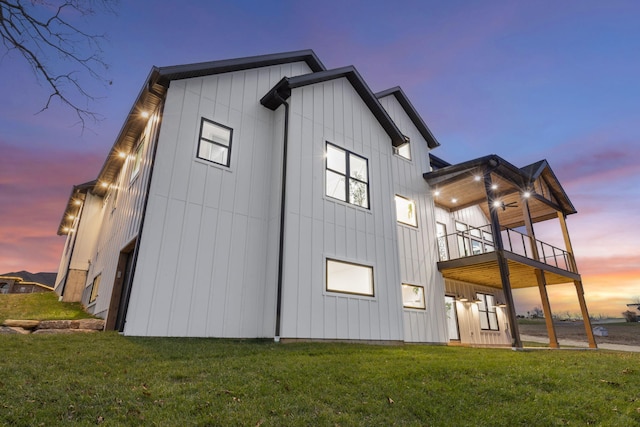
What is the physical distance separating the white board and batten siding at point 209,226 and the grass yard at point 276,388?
4.39 feet

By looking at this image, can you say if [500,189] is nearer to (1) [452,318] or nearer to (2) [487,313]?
(1) [452,318]

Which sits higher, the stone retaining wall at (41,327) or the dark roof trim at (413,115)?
the dark roof trim at (413,115)

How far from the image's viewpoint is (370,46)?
51.5 feet

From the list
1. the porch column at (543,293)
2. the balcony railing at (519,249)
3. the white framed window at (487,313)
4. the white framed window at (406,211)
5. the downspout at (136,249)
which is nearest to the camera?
the downspout at (136,249)

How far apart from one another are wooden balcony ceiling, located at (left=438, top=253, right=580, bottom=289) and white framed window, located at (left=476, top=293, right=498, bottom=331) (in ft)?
2.31

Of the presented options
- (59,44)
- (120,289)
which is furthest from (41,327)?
(59,44)

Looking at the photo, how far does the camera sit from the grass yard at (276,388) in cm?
312

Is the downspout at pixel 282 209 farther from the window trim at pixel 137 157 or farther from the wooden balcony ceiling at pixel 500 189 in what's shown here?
the wooden balcony ceiling at pixel 500 189

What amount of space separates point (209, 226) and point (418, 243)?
8.31m

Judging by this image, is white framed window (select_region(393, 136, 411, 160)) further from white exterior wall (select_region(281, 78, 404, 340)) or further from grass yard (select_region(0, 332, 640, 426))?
→ grass yard (select_region(0, 332, 640, 426))

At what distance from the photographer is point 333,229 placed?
9.50m

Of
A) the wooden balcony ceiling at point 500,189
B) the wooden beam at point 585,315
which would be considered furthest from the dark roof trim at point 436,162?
the wooden beam at point 585,315

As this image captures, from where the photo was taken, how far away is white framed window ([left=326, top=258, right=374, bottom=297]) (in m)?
9.07

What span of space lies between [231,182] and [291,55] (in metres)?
5.45
